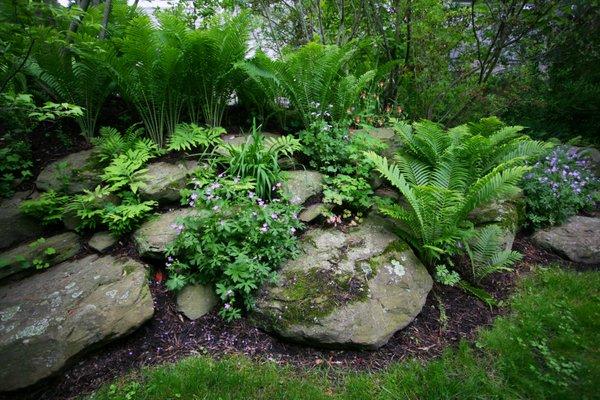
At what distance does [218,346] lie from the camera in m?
2.76

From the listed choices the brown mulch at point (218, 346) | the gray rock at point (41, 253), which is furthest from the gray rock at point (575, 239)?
the gray rock at point (41, 253)

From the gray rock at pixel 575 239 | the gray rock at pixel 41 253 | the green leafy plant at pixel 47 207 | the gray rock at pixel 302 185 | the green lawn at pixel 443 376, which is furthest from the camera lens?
the gray rock at pixel 575 239

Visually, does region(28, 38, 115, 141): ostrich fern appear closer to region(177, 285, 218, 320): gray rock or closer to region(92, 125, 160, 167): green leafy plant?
region(92, 125, 160, 167): green leafy plant

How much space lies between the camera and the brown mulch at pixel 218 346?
2.54 m

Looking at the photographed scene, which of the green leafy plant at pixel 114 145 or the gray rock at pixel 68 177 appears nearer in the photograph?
the gray rock at pixel 68 177

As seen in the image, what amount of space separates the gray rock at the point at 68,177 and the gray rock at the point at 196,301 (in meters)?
1.50

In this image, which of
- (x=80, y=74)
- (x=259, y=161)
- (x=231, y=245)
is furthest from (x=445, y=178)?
(x=80, y=74)

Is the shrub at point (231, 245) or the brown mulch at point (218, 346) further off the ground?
the shrub at point (231, 245)

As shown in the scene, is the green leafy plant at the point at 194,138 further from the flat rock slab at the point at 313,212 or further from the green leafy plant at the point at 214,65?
the flat rock slab at the point at 313,212

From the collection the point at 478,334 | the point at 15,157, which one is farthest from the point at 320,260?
the point at 15,157

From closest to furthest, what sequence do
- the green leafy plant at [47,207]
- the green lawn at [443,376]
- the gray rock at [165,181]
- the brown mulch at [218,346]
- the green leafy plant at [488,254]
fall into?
the green lawn at [443,376], the brown mulch at [218,346], the green leafy plant at [47,207], the green leafy plant at [488,254], the gray rock at [165,181]

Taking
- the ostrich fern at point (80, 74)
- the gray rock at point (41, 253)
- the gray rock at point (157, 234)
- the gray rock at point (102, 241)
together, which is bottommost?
the gray rock at point (41, 253)

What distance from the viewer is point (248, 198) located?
333 centimetres

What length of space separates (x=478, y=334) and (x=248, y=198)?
88.5 inches
